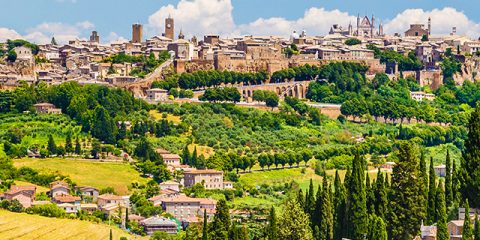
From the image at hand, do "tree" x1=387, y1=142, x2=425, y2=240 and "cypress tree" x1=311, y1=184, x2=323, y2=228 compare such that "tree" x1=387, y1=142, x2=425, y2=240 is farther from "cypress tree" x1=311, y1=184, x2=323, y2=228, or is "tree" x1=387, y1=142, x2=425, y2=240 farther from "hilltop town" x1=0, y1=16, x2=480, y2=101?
"hilltop town" x1=0, y1=16, x2=480, y2=101

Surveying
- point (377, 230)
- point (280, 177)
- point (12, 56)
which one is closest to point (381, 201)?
point (377, 230)

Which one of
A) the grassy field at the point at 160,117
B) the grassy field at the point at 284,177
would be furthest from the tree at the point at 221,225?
the grassy field at the point at 160,117

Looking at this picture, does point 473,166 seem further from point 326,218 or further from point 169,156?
point 169,156

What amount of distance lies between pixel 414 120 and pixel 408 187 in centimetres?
5531

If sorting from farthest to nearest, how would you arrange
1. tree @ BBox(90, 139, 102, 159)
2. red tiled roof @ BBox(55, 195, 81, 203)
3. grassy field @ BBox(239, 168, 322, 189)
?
tree @ BBox(90, 139, 102, 159) < grassy field @ BBox(239, 168, 322, 189) < red tiled roof @ BBox(55, 195, 81, 203)

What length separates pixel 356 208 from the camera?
1720 inches

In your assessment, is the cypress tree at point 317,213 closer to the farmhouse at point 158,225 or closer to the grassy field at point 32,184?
the farmhouse at point 158,225

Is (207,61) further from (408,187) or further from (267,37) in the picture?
(408,187)

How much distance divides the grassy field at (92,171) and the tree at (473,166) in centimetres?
3214

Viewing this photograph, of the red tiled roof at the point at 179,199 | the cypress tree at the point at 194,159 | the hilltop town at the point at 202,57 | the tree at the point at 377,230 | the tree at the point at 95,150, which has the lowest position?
the red tiled roof at the point at 179,199

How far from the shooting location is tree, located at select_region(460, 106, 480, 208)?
137 feet

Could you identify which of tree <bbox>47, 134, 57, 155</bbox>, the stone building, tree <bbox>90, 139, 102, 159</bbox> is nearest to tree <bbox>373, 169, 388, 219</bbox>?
the stone building

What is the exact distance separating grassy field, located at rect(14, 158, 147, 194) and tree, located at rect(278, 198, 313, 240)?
2667 cm

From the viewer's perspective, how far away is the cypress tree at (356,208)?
43375mm
